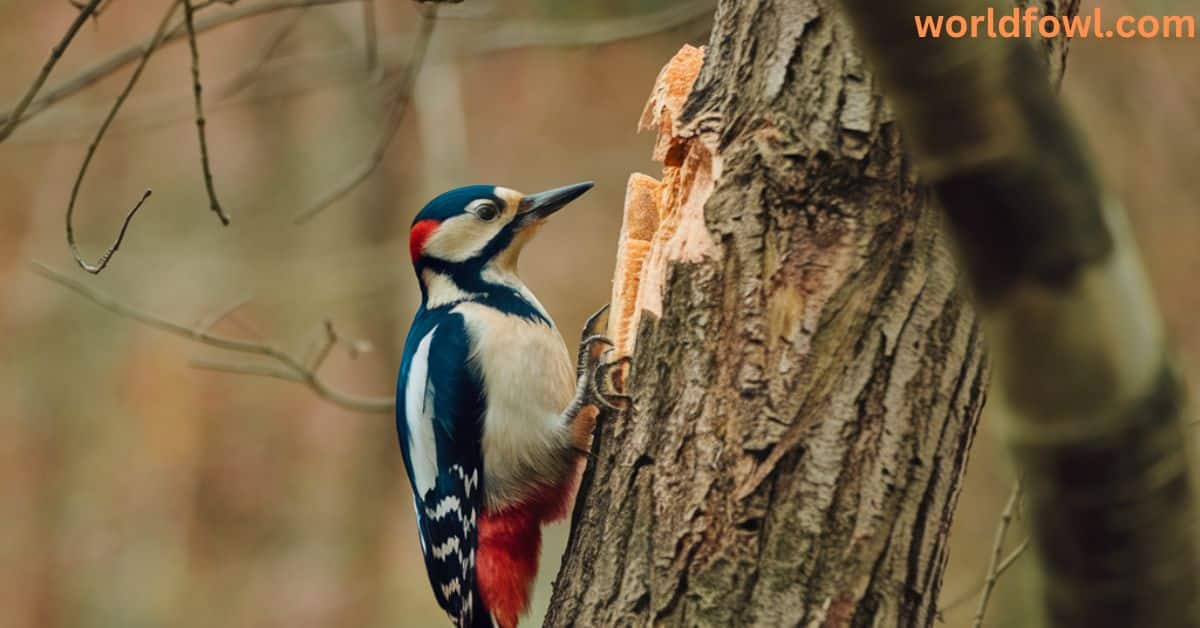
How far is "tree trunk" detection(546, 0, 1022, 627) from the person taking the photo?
1.97 meters

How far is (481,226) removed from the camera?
358 centimetres

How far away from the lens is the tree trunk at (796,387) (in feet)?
6.45

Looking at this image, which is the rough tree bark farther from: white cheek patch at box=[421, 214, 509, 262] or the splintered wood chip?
white cheek patch at box=[421, 214, 509, 262]

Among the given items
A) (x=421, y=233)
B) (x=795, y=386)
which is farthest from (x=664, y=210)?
(x=421, y=233)

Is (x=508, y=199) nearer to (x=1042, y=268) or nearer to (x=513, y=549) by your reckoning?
(x=513, y=549)

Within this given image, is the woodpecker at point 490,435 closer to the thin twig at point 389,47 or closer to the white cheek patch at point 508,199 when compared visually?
the white cheek patch at point 508,199

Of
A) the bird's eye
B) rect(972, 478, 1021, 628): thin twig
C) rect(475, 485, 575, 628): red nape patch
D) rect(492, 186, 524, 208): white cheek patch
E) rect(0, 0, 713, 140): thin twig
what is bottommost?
rect(475, 485, 575, 628): red nape patch

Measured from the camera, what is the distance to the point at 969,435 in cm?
206

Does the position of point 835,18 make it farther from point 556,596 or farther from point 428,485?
point 428,485

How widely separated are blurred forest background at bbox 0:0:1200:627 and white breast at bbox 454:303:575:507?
15.9 feet

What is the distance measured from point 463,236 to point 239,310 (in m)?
5.30

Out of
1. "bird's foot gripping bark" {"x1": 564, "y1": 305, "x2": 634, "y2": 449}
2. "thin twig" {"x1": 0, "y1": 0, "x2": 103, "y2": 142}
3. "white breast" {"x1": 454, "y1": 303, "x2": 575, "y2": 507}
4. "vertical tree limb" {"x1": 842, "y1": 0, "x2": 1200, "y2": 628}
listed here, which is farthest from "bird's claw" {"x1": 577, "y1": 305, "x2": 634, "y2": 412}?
"vertical tree limb" {"x1": 842, "y1": 0, "x2": 1200, "y2": 628}

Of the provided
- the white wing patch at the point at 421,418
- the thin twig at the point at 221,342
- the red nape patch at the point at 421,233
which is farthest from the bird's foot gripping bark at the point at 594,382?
the thin twig at the point at 221,342

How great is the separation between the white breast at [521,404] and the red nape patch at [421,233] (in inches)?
17.1
